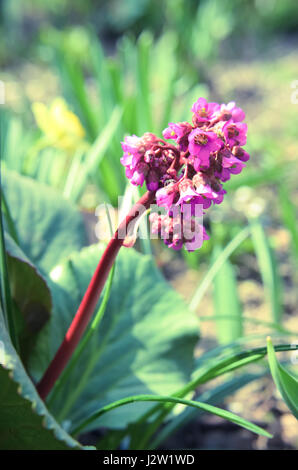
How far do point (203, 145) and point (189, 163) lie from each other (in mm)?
32

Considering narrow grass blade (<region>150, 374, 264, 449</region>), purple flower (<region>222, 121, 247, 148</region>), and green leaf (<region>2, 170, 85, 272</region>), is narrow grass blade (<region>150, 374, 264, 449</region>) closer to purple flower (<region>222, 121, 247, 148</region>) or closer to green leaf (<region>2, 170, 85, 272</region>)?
green leaf (<region>2, 170, 85, 272</region>)

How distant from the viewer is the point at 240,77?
133 inches

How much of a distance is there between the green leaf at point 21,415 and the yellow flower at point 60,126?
3.38 ft

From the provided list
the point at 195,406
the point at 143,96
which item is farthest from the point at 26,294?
the point at 143,96

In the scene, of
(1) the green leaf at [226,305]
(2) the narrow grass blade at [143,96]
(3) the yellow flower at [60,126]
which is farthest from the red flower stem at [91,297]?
(2) the narrow grass blade at [143,96]

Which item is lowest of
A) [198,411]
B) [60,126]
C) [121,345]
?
[198,411]

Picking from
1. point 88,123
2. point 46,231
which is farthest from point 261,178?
point 46,231

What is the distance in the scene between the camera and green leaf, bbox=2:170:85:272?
973 millimetres

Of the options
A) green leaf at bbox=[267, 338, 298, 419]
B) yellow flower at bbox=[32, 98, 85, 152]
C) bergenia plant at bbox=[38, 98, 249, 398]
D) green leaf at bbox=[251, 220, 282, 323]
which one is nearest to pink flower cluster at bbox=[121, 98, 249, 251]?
bergenia plant at bbox=[38, 98, 249, 398]

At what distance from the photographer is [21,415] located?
0.61 m

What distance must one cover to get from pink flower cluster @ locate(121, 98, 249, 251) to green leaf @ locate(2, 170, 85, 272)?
1.49 feet

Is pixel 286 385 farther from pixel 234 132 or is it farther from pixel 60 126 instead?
pixel 60 126
